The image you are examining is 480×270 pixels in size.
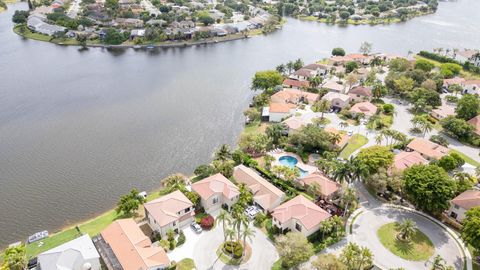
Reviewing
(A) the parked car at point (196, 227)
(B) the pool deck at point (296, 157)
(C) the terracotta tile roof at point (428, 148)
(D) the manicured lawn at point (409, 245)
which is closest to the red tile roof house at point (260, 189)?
(B) the pool deck at point (296, 157)

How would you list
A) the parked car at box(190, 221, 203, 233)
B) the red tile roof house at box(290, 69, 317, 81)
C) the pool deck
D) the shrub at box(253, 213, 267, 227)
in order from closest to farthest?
the parked car at box(190, 221, 203, 233)
the shrub at box(253, 213, 267, 227)
the pool deck
the red tile roof house at box(290, 69, 317, 81)

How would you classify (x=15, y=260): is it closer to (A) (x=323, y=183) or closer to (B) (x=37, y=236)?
(B) (x=37, y=236)

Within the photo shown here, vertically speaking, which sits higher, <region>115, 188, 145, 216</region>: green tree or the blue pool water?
<region>115, 188, 145, 216</region>: green tree

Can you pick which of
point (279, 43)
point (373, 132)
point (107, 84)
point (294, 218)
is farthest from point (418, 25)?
point (294, 218)

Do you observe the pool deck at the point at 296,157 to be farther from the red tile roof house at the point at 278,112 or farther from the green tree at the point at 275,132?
the red tile roof house at the point at 278,112

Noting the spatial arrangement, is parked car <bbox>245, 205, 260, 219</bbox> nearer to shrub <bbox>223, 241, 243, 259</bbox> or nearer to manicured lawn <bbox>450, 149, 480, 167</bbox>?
shrub <bbox>223, 241, 243, 259</bbox>

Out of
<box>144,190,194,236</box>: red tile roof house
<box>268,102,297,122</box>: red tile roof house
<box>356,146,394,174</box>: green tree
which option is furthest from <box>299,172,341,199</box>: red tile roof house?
<box>268,102,297,122</box>: red tile roof house
